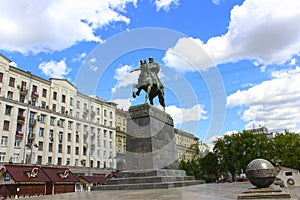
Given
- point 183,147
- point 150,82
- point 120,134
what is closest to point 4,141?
point 120,134

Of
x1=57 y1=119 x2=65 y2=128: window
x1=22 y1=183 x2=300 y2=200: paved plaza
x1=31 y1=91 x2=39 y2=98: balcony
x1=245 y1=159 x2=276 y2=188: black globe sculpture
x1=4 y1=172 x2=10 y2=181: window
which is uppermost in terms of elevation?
x1=31 y1=91 x2=39 y2=98: balcony

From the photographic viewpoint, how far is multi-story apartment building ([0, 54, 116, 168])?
45.1m

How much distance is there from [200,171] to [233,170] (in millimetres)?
11313

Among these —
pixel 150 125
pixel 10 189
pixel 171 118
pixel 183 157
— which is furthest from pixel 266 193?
pixel 183 157

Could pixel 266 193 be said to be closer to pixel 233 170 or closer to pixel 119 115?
pixel 233 170

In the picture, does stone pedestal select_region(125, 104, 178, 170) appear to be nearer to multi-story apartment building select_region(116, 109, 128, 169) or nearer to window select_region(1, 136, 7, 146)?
window select_region(1, 136, 7, 146)

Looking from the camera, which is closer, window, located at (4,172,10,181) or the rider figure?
the rider figure

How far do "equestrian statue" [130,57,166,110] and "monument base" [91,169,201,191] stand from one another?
5.58 meters

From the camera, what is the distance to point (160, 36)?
50.5 feet

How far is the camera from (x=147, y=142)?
16375mm

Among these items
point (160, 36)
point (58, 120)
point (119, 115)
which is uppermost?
point (119, 115)

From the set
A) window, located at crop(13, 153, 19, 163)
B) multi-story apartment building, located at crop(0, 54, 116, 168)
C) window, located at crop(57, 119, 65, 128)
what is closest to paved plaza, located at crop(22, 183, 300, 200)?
window, located at crop(13, 153, 19, 163)

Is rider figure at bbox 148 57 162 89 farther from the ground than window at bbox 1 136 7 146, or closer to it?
farther from the ground

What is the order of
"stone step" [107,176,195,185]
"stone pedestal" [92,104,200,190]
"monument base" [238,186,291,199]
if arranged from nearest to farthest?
"monument base" [238,186,291,199] → "stone step" [107,176,195,185] → "stone pedestal" [92,104,200,190]
